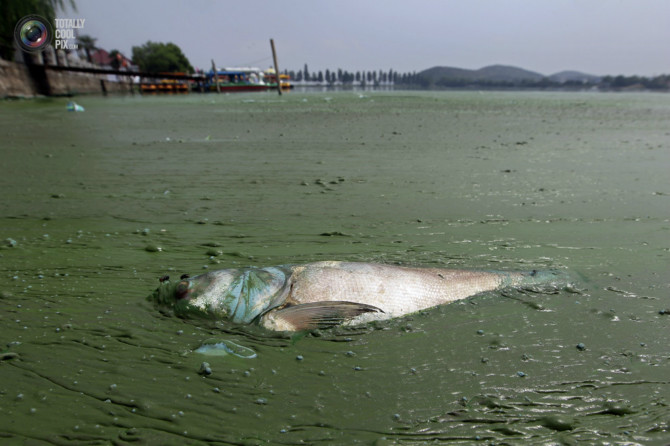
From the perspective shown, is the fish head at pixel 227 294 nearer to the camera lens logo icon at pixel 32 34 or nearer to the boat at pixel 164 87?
the camera lens logo icon at pixel 32 34

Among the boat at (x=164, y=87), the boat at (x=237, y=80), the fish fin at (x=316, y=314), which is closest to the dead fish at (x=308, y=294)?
the fish fin at (x=316, y=314)

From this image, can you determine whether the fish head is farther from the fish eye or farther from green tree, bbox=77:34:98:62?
green tree, bbox=77:34:98:62

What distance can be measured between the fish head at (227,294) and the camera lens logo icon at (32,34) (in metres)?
24.8

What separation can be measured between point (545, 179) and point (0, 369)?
6627 mm

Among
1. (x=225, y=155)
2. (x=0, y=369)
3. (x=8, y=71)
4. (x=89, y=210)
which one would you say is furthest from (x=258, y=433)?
(x=8, y=71)

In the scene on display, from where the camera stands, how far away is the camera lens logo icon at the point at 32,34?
2189 cm

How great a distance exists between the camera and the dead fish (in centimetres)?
271

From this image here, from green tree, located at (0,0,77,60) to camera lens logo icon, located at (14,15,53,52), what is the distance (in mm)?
4473

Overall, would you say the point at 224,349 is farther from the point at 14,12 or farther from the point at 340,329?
the point at 14,12

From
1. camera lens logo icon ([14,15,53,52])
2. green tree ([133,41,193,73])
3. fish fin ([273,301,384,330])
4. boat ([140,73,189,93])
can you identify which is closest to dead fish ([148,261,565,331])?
Result: fish fin ([273,301,384,330])

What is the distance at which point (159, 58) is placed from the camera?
7369 centimetres

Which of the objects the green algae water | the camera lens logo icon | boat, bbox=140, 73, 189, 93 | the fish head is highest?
the camera lens logo icon

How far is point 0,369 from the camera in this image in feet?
7.31

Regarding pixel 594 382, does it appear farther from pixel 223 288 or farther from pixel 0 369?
pixel 0 369
